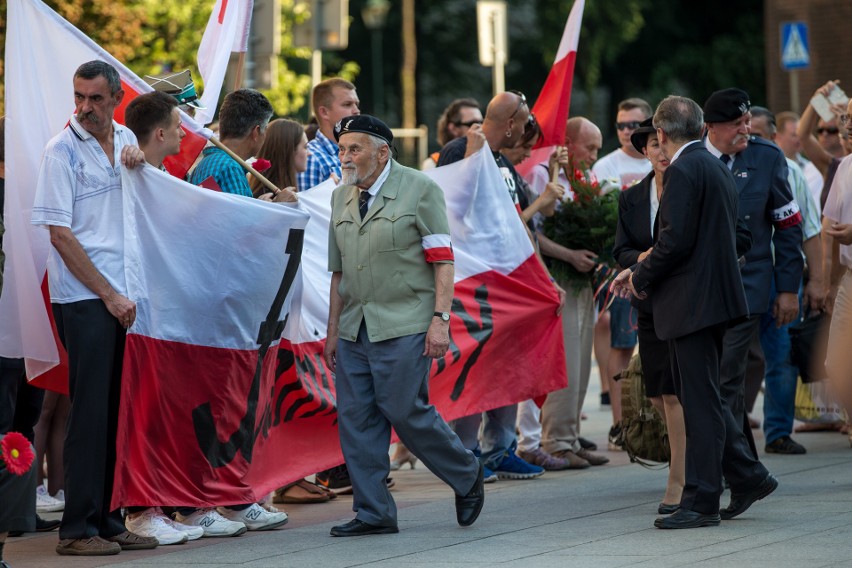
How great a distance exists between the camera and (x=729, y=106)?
820cm

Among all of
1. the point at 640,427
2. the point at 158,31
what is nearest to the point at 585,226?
the point at 640,427

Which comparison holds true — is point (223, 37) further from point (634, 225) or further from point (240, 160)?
point (634, 225)

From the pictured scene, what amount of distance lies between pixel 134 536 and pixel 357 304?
1554 millimetres

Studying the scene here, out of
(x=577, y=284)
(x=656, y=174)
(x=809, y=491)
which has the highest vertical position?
(x=656, y=174)

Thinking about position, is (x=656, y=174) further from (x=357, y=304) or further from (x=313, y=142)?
(x=313, y=142)

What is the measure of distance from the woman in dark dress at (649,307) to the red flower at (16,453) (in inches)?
125

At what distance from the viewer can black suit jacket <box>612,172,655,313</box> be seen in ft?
26.1

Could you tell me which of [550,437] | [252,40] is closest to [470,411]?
[550,437]

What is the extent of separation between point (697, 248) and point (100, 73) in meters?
2.93

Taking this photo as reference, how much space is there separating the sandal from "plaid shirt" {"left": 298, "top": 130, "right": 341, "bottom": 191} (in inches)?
70.5

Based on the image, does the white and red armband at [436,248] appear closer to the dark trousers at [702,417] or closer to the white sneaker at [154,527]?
the dark trousers at [702,417]

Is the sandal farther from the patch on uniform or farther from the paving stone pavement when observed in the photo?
the patch on uniform

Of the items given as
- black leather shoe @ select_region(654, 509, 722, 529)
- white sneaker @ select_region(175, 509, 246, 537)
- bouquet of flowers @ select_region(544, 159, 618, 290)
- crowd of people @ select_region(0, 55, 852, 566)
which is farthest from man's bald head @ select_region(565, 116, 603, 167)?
white sneaker @ select_region(175, 509, 246, 537)

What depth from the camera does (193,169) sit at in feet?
26.3
